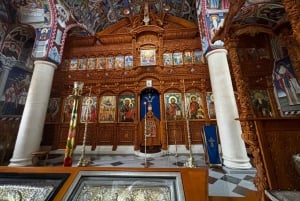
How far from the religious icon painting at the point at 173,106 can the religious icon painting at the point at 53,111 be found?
5.10m

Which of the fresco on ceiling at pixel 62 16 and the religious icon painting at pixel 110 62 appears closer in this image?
the fresco on ceiling at pixel 62 16

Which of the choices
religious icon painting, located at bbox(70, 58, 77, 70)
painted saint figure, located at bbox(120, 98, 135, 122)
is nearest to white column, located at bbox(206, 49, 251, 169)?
Answer: painted saint figure, located at bbox(120, 98, 135, 122)

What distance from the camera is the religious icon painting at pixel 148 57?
665 centimetres

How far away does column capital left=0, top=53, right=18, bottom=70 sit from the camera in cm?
546

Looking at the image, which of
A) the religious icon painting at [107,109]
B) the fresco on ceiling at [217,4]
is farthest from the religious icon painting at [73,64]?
the fresco on ceiling at [217,4]

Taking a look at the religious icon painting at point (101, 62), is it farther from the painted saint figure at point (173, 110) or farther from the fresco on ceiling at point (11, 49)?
the painted saint figure at point (173, 110)

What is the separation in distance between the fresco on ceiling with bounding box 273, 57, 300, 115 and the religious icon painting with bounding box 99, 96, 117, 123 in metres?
6.93

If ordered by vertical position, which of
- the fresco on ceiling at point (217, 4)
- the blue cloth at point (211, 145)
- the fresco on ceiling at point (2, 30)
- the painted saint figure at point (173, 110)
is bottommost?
the blue cloth at point (211, 145)

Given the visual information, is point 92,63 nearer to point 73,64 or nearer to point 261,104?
point 73,64

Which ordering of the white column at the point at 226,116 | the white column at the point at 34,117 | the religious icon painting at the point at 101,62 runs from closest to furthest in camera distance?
the white column at the point at 226,116 < the white column at the point at 34,117 < the religious icon painting at the point at 101,62

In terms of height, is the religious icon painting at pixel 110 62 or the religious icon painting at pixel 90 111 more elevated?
the religious icon painting at pixel 110 62

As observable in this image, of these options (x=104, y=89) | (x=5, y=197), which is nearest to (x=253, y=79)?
(x=104, y=89)

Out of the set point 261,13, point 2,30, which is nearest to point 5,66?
point 2,30

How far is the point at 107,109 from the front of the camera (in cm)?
631
